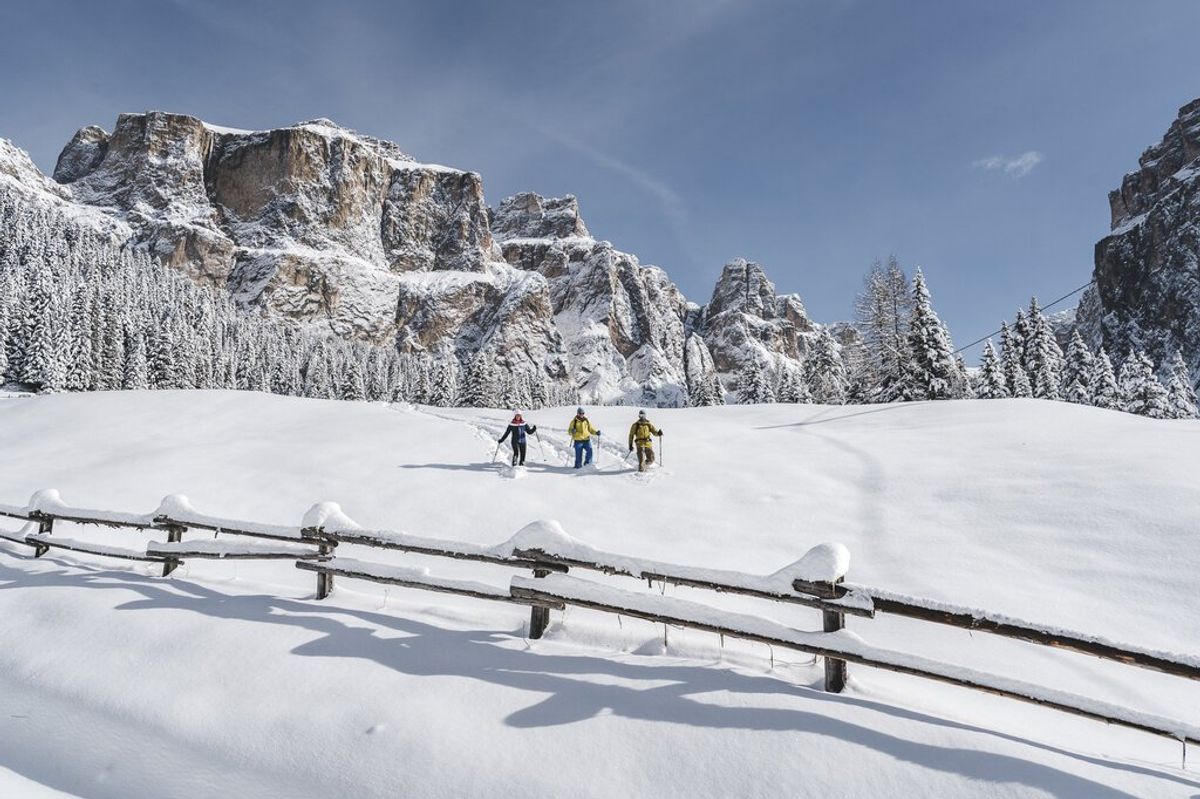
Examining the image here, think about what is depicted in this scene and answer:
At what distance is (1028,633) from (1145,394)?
57.4m

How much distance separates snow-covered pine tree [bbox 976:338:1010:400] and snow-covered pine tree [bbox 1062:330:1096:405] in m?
7.59

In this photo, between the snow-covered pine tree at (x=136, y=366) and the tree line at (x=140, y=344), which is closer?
the tree line at (x=140, y=344)

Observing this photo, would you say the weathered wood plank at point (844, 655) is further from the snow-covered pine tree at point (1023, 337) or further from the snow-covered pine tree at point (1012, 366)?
the snow-covered pine tree at point (1023, 337)

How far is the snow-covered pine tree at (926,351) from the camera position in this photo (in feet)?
128

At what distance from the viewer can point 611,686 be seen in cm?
494

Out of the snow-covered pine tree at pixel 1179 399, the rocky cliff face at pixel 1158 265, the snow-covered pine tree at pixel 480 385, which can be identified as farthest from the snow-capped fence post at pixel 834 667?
the rocky cliff face at pixel 1158 265

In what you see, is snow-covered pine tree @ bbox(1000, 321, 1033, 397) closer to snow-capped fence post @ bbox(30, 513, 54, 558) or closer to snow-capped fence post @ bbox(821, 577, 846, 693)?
snow-capped fence post @ bbox(821, 577, 846, 693)

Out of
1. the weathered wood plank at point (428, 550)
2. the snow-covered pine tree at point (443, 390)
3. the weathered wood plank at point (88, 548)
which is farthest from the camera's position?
the snow-covered pine tree at point (443, 390)

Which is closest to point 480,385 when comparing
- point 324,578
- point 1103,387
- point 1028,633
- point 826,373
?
point 826,373

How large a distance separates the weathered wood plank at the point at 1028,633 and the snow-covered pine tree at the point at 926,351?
39503mm

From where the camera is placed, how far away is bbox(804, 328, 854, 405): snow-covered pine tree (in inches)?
2601

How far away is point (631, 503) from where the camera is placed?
13.6 metres

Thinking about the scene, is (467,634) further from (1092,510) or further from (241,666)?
(1092,510)

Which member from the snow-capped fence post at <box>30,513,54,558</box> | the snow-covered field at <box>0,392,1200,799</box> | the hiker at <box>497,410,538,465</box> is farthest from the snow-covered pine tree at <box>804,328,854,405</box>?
the snow-capped fence post at <box>30,513,54,558</box>
